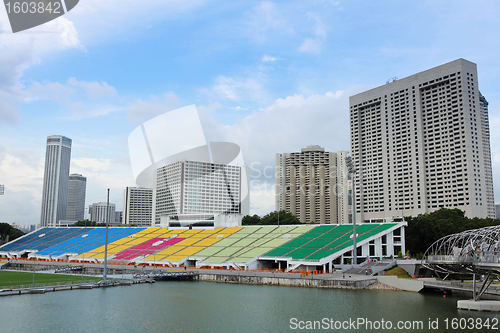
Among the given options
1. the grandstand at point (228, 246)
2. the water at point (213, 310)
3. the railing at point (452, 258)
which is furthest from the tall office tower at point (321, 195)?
the railing at point (452, 258)

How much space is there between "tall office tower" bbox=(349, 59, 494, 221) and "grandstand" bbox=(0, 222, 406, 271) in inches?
2752

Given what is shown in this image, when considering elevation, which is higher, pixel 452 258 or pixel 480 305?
pixel 452 258

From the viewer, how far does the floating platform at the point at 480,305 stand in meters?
31.4

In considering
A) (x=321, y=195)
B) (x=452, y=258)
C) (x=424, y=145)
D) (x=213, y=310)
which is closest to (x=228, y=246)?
(x=213, y=310)

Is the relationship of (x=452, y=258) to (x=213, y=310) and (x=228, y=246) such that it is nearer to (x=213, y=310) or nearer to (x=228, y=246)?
(x=213, y=310)

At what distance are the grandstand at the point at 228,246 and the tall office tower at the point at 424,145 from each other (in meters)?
69.9

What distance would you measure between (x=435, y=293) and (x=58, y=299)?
3710cm

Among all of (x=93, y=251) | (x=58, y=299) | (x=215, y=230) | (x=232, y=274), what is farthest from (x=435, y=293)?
(x=93, y=251)

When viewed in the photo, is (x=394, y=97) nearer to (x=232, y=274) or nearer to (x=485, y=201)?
(x=485, y=201)

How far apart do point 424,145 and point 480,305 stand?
112 m

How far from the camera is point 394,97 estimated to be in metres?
143

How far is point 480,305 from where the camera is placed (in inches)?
1253

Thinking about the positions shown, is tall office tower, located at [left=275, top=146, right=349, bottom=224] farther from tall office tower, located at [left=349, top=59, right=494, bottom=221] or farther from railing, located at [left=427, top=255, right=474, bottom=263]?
railing, located at [left=427, top=255, right=474, bottom=263]

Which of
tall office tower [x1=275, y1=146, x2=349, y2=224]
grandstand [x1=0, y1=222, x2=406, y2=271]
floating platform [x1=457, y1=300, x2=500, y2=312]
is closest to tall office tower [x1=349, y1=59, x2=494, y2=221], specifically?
tall office tower [x1=275, y1=146, x2=349, y2=224]
